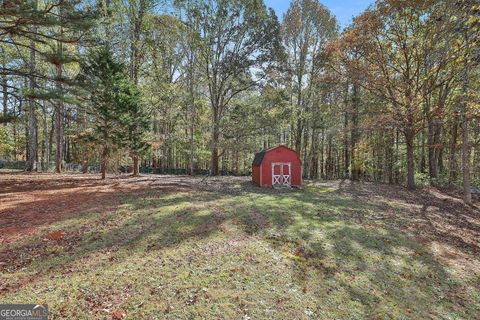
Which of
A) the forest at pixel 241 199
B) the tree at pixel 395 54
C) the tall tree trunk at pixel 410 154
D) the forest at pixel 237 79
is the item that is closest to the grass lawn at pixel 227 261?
the forest at pixel 241 199

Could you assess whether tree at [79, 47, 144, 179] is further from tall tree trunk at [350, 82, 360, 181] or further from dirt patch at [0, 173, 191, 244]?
tall tree trunk at [350, 82, 360, 181]

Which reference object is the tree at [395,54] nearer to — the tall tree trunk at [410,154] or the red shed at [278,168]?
the tall tree trunk at [410,154]

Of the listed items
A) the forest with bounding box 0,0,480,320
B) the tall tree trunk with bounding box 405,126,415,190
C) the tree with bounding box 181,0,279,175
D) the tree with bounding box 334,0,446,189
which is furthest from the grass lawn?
the tree with bounding box 181,0,279,175

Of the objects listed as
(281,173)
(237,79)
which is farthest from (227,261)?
(237,79)

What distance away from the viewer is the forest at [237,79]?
9711 millimetres

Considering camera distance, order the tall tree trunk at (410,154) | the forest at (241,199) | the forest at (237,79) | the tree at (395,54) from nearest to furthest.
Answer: the forest at (241,199) → the forest at (237,79) → the tree at (395,54) → the tall tree trunk at (410,154)

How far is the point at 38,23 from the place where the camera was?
7.35 metres

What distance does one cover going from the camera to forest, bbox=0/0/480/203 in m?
9.71

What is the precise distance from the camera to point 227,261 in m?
4.74

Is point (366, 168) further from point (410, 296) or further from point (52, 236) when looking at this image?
point (52, 236)
